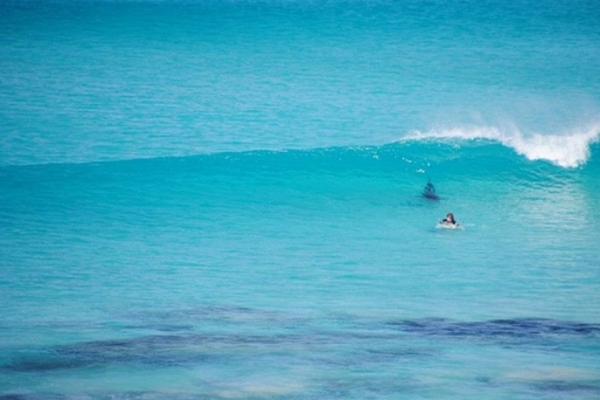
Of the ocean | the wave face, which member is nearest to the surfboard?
the ocean

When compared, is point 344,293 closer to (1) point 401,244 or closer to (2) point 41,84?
(1) point 401,244

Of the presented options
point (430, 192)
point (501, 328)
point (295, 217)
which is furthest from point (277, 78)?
point (501, 328)

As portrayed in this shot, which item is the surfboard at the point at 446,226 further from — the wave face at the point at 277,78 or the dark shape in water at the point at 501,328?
the wave face at the point at 277,78

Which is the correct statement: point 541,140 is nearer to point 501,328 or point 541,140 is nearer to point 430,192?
point 430,192

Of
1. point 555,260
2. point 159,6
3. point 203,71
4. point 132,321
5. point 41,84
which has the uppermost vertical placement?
point 159,6

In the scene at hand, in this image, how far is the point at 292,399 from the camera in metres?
8.70

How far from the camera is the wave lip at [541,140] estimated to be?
25781mm

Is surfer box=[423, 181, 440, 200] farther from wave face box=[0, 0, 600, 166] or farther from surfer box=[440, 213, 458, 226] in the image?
wave face box=[0, 0, 600, 166]

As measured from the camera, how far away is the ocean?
9.79m

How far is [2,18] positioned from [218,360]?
4770 centimetres

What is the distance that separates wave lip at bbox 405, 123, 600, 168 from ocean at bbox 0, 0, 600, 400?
116mm

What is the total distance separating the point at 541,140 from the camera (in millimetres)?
27281

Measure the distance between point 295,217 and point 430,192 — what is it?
3.67 m

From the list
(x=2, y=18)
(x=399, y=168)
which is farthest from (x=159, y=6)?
(x=399, y=168)
